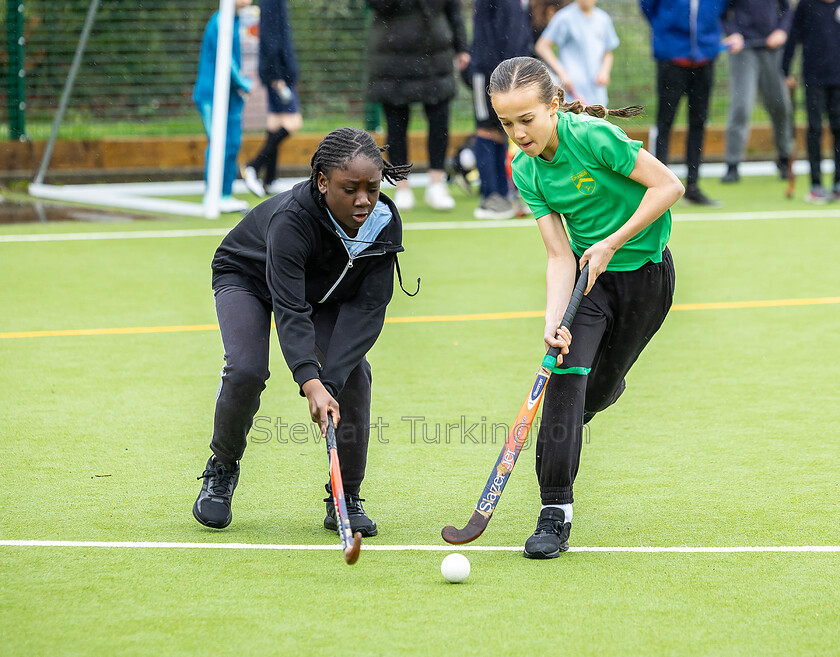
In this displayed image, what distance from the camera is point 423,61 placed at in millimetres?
9852

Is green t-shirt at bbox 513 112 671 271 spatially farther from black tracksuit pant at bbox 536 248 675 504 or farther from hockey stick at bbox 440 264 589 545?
hockey stick at bbox 440 264 589 545

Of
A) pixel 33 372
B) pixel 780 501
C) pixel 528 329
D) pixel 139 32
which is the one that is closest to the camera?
pixel 780 501

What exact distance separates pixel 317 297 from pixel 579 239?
84 cm

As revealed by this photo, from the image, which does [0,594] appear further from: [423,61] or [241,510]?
[423,61]

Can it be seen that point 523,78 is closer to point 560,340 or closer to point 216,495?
point 560,340

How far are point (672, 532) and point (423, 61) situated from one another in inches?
267

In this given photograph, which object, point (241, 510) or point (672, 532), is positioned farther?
point (241, 510)

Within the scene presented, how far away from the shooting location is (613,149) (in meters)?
3.56

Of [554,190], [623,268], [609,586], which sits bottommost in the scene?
[609,586]

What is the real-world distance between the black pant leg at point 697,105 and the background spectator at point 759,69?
67.0 inches

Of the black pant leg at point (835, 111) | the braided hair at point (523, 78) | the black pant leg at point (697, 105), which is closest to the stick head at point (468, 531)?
the braided hair at point (523, 78)

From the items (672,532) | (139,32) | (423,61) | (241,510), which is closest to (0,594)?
(241,510)

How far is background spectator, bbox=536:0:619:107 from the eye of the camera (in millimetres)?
9875

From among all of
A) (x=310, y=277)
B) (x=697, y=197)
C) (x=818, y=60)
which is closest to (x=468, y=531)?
(x=310, y=277)
